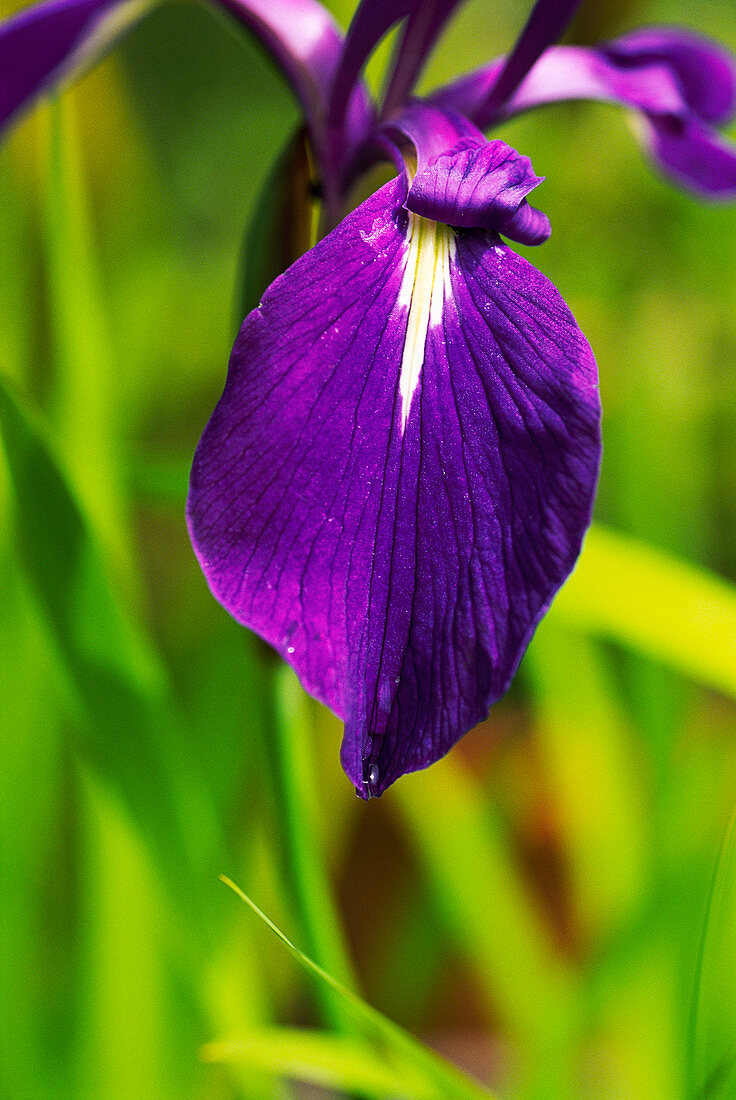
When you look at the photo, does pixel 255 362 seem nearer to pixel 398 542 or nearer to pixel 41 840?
pixel 398 542

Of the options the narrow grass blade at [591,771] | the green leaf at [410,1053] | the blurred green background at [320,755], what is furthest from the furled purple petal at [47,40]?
the narrow grass blade at [591,771]

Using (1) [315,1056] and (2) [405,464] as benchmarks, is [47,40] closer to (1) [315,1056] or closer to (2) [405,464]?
(2) [405,464]

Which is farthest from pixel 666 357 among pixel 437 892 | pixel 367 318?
pixel 367 318

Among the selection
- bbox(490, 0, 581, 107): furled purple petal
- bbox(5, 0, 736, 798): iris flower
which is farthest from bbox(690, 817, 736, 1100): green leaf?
bbox(490, 0, 581, 107): furled purple petal

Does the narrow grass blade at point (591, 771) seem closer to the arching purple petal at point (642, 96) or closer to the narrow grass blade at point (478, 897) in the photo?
the narrow grass blade at point (478, 897)

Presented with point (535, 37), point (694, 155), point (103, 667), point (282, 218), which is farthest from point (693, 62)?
point (103, 667)

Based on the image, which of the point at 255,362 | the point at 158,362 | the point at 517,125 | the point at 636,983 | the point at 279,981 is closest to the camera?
the point at 255,362
